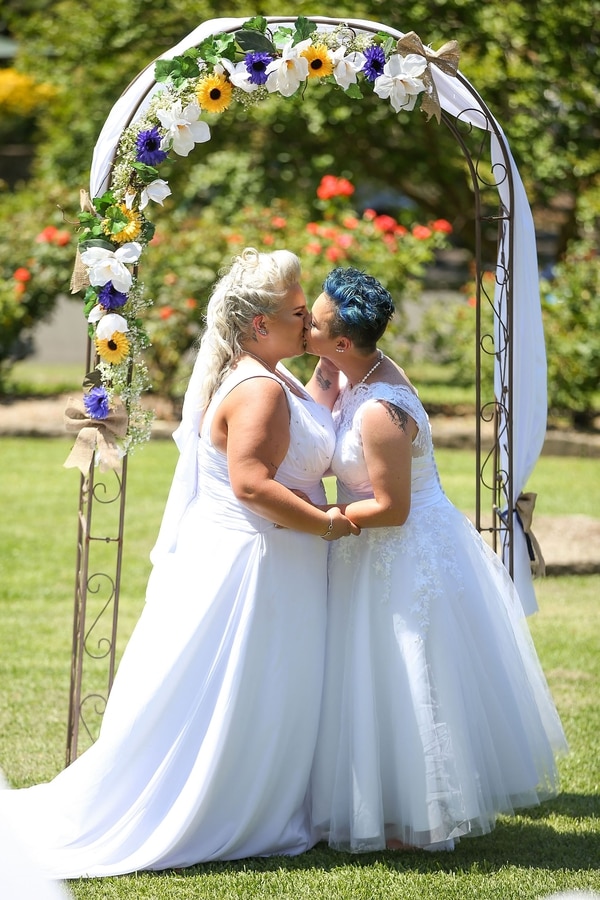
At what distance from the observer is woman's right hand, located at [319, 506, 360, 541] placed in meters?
3.84

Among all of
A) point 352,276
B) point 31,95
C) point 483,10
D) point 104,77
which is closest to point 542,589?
point 352,276

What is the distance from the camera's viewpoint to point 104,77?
15.6 m

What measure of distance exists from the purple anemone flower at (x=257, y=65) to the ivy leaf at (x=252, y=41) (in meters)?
0.02

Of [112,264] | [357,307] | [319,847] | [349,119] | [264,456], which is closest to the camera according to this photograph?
[264,456]

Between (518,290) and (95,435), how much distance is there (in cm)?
170

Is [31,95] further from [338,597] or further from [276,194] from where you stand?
[338,597]

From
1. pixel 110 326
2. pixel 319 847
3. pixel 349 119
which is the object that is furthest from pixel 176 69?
pixel 349 119

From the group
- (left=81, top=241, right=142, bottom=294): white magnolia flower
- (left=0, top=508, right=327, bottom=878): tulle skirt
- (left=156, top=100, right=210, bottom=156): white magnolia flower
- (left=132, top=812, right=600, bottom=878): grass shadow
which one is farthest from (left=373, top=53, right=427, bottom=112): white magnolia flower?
(left=132, top=812, right=600, bottom=878): grass shadow

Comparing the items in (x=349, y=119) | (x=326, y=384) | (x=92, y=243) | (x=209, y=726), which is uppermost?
(x=349, y=119)

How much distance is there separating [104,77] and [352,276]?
12.7 meters

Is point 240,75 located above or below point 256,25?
below

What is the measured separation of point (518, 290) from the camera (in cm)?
453

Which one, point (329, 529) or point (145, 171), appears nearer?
point (329, 529)

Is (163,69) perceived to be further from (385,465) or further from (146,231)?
(385,465)
